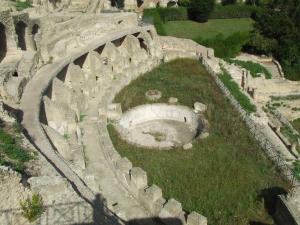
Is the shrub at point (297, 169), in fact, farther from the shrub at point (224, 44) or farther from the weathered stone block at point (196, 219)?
the shrub at point (224, 44)

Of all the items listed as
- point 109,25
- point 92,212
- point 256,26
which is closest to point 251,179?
point 92,212

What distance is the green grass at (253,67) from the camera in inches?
1115

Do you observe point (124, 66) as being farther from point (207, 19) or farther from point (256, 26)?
point (207, 19)

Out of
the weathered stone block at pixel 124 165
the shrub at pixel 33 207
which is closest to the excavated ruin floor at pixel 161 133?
the weathered stone block at pixel 124 165

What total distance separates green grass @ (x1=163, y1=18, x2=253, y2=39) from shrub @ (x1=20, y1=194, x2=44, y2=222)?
91.3 ft

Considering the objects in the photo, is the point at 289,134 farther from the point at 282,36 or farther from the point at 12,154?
the point at 12,154

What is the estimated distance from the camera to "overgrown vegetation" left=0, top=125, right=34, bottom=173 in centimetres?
1112

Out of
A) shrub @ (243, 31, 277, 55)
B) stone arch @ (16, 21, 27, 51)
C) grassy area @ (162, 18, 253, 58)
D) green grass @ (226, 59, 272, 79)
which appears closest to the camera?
stone arch @ (16, 21, 27, 51)

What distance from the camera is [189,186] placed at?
1541 cm

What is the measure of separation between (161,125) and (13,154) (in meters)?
11.5

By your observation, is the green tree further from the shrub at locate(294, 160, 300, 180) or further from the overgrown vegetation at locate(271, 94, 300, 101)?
the shrub at locate(294, 160, 300, 180)

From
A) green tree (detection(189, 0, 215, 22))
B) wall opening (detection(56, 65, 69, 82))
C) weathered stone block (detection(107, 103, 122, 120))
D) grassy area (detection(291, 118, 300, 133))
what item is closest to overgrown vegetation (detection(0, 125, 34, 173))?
weathered stone block (detection(107, 103, 122, 120))

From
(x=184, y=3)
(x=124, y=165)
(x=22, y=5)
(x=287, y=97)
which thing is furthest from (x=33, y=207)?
(x=184, y=3)

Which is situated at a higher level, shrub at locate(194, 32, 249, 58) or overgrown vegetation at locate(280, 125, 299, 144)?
shrub at locate(194, 32, 249, 58)
